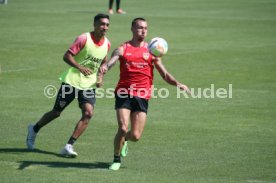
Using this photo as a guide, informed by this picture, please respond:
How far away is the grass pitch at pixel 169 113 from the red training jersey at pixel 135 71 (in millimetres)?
1221

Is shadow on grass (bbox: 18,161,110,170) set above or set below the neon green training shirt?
below

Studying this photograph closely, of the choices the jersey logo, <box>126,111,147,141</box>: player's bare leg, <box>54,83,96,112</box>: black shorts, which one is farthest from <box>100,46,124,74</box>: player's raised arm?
<box>54,83,96,112</box>: black shorts

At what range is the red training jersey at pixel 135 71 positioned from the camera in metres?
13.0

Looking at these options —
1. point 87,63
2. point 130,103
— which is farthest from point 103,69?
point 87,63

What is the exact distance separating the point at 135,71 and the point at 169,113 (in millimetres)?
5463

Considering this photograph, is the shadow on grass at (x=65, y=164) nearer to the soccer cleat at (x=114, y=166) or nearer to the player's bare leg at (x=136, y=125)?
the soccer cleat at (x=114, y=166)

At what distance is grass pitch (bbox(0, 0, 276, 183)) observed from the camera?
12.7 metres

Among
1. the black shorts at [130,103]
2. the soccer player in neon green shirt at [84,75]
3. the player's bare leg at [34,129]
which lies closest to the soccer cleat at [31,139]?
the player's bare leg at [34,129]

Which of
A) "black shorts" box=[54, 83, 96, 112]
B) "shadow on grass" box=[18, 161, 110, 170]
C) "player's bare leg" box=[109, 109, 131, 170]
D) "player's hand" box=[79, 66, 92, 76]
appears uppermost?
Answer: "player's hand" box=[79, 66, 92, 76]

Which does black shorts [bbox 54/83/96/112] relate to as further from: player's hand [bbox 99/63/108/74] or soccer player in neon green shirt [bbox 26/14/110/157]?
player's hand [bbox 99/63/108/74]

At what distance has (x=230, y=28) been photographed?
37938 millimetres

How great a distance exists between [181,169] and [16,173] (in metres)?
2.61

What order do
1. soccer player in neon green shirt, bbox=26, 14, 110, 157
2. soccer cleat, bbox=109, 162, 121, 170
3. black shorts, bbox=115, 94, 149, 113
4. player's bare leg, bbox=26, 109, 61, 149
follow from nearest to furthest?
soccer cleat, bbox=109, 162, 121, 170
black shorts, bbox=115, 94, 149, 113
soccer player in neon green shirt, bbox=26, 14, 110, 157
player's bare leg, bbox=26, 109, 61, 149

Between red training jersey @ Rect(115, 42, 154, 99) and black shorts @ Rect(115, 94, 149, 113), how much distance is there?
0.24 ft
